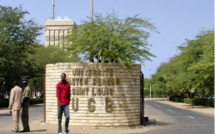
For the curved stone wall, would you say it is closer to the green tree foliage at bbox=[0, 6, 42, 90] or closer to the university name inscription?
the university name inscription

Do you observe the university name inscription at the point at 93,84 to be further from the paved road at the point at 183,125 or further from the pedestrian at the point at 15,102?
the pedestrian at the point at 15,102

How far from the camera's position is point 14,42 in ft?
140

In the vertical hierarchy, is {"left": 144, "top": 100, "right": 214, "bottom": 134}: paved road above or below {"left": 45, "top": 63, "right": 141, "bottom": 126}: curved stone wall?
below

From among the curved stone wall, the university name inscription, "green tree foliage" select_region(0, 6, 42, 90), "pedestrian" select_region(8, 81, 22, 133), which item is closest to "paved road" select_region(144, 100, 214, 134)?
the curved stone wall

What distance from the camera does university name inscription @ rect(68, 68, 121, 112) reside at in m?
16.1

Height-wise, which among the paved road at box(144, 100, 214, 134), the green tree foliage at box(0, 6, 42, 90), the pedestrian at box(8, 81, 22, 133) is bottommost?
the paved road at box(144, 100, 214, 134)

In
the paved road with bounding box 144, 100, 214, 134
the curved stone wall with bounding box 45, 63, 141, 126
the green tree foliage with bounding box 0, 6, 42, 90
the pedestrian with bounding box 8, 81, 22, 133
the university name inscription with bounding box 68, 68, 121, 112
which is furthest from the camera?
the green tree foliage with bounding box 0, 6, 42, 90

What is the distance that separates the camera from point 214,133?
14.3 metres

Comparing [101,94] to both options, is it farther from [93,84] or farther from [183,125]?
[183,125]

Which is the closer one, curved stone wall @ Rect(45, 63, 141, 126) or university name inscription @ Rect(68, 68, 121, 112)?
curved stone wall @ Rect(45, 63, 141, 126)

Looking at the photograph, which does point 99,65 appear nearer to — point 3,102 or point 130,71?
point 130,71

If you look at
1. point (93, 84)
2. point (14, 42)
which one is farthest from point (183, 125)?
point (14, 42)

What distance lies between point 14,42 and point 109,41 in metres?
28.2

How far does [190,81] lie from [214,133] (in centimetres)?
2957
